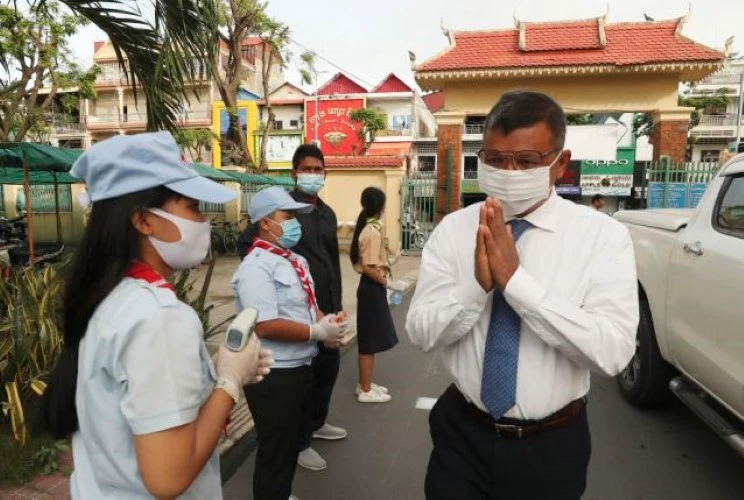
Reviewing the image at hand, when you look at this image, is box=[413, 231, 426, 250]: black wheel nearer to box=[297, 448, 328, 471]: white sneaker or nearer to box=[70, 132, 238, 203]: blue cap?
box=[297, 448, 328, 471]: white sneaker

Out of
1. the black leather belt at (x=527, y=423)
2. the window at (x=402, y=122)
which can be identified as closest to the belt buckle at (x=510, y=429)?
the black leather belt at (x=527, y=423)

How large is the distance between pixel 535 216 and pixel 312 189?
1788 mm

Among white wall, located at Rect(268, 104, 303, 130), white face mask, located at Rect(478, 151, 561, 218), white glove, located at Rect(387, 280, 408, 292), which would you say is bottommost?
white glove, located at Rect(387, 280, 408, 292)

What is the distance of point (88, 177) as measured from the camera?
1.19 meters

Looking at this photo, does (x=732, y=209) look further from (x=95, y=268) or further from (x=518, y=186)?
Result: (x=95, y=268)

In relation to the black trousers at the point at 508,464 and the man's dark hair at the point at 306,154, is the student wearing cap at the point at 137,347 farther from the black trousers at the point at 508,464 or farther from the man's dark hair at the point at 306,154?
the man's dark hair at the point at 306,154

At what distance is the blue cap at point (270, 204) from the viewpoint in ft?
8.38

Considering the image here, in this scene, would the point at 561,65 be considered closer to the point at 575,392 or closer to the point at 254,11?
the point at 254,11

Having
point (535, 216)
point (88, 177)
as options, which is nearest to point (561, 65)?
point (535, 216)

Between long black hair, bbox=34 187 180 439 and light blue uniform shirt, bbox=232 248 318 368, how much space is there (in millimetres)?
1096

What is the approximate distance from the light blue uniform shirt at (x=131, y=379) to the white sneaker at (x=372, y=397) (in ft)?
9.98

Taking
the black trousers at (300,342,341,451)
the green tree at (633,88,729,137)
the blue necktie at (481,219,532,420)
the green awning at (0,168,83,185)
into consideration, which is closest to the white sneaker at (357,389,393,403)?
the black trousers at (300,342,341,451)

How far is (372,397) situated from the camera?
Answer: 165 inches

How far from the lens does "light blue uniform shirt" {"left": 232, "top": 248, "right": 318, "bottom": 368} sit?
2.38 metres
